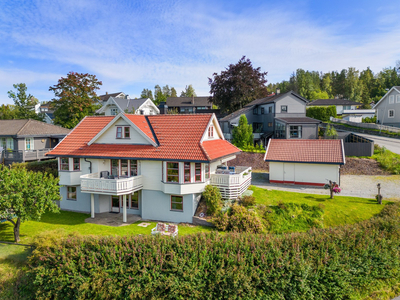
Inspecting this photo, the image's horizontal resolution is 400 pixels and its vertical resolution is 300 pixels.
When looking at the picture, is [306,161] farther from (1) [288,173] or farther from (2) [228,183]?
(2) [228,183]

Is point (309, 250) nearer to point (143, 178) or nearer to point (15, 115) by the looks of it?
point (143, 178)

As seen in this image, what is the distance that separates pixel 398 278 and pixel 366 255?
2.27 meters

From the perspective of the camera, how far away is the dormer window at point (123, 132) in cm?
2044

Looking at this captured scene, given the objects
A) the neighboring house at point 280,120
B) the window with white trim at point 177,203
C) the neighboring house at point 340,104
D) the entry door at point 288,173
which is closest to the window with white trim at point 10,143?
the window with white trim at point 177,203

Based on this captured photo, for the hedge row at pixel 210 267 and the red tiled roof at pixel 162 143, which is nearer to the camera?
the hedge row at pixel 210 267

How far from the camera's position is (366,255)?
1269cm

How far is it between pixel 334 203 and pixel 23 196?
20799 mm

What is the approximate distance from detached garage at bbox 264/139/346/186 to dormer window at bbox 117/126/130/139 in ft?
45.2

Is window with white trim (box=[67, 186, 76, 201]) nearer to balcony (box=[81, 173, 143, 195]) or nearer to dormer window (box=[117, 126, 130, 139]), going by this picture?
balcony (box=[81, 173, 143, 195])

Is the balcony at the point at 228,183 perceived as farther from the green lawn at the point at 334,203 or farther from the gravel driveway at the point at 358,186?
the gravel driveway at the point at 358,186

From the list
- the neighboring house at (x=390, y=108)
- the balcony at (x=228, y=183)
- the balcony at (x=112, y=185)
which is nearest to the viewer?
the balcony at (x=112, y=185)

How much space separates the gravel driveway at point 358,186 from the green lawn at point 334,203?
5.59ft

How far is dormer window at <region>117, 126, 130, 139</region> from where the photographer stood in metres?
20.4

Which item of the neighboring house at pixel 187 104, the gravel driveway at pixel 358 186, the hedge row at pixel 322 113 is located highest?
the neighboring house at pixel 187 104
